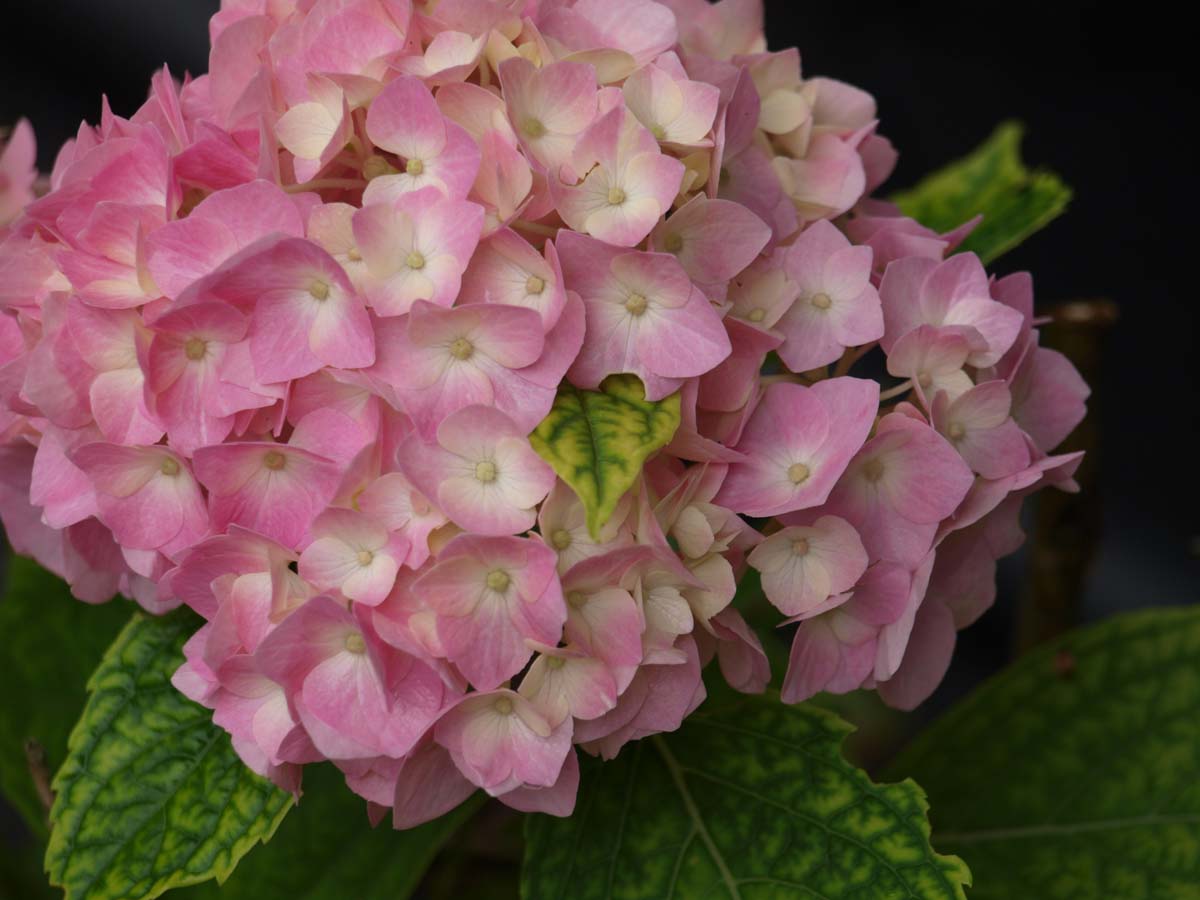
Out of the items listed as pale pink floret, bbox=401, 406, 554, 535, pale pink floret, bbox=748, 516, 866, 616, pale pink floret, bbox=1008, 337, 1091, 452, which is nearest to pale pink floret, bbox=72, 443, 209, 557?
pale pink floret, bbox=401, 406, 554, 535

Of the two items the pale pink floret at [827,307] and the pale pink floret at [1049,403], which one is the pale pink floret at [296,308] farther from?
the pale pink floret at [1049,403]

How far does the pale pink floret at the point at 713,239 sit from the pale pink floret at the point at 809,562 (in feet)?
0.33

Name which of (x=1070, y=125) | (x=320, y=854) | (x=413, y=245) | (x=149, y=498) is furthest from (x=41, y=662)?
(x=1070, y=125)

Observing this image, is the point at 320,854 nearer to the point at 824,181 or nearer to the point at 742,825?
the point at 742,825

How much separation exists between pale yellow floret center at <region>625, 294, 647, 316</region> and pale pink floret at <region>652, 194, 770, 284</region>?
28 mm

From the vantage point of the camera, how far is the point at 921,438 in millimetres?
494

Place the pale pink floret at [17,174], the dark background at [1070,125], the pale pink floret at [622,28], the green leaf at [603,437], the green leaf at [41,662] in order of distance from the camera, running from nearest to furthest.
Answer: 1. the green leaf at [603,437]
2. the pale pink floret at [622,28]
3. the pale pink floret at [17,174]
4. the green leaf at [41,662]
5. the dark background at [1070,125]

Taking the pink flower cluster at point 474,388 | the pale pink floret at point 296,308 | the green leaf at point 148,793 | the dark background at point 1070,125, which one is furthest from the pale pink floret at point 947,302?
the dark background at point 1070,125

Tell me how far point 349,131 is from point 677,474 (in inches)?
6.9

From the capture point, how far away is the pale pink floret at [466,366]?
0.45 m

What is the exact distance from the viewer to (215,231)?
47cm

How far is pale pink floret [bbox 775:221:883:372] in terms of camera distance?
0.51 metres

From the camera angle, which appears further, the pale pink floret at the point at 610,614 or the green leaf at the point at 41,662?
the green leaf at the point at 41,662

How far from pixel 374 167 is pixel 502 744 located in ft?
0.73
